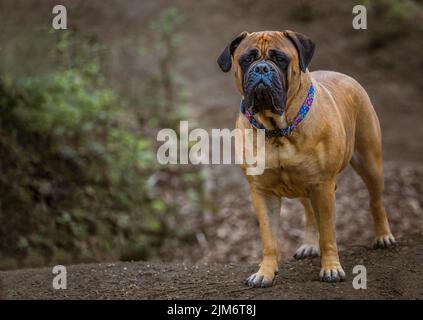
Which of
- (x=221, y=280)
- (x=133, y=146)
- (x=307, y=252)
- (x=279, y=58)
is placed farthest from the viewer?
(x=133, y=146)

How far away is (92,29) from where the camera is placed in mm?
15031

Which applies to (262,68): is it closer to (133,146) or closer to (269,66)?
(269,66)

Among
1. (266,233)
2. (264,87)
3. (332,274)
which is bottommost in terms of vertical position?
(332,274)

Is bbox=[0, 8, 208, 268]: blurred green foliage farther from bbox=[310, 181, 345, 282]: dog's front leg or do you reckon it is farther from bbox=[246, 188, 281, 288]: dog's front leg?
bbox=[310, 181, 345, 282]: dog's front leg

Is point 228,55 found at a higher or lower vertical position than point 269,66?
higher

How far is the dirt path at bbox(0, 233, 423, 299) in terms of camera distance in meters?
5.12

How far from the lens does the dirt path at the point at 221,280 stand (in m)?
5.12

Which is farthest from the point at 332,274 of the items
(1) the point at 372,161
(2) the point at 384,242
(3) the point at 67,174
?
(3) the point at 67,174

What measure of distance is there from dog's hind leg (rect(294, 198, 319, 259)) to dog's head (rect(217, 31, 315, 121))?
5.83 feet

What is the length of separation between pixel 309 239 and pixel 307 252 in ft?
0.50

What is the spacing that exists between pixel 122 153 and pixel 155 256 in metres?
1.80

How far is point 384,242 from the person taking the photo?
21.0 feet
